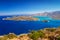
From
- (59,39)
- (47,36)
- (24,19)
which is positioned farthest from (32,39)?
(24,19)

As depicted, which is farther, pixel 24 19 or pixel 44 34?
pixel 24 19

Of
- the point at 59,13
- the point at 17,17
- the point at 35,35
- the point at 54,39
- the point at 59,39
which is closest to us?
the point at 59,39

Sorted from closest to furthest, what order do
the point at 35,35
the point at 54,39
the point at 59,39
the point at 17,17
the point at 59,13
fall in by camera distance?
the point at 59,39 < the point at 54,39 < the point at 35,35 < the point at 59,13 < the point at 17,17

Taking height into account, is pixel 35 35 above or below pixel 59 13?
above

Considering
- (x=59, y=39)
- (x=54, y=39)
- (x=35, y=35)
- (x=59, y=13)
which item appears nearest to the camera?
(x=59, y=39)

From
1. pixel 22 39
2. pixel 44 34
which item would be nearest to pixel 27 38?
pixel 22 39

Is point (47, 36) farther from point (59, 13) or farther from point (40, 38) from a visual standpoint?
point (59, 13)

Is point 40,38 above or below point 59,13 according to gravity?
above

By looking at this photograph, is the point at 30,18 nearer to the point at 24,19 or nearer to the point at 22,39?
the point at 24,19

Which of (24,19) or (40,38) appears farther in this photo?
(24,19)
